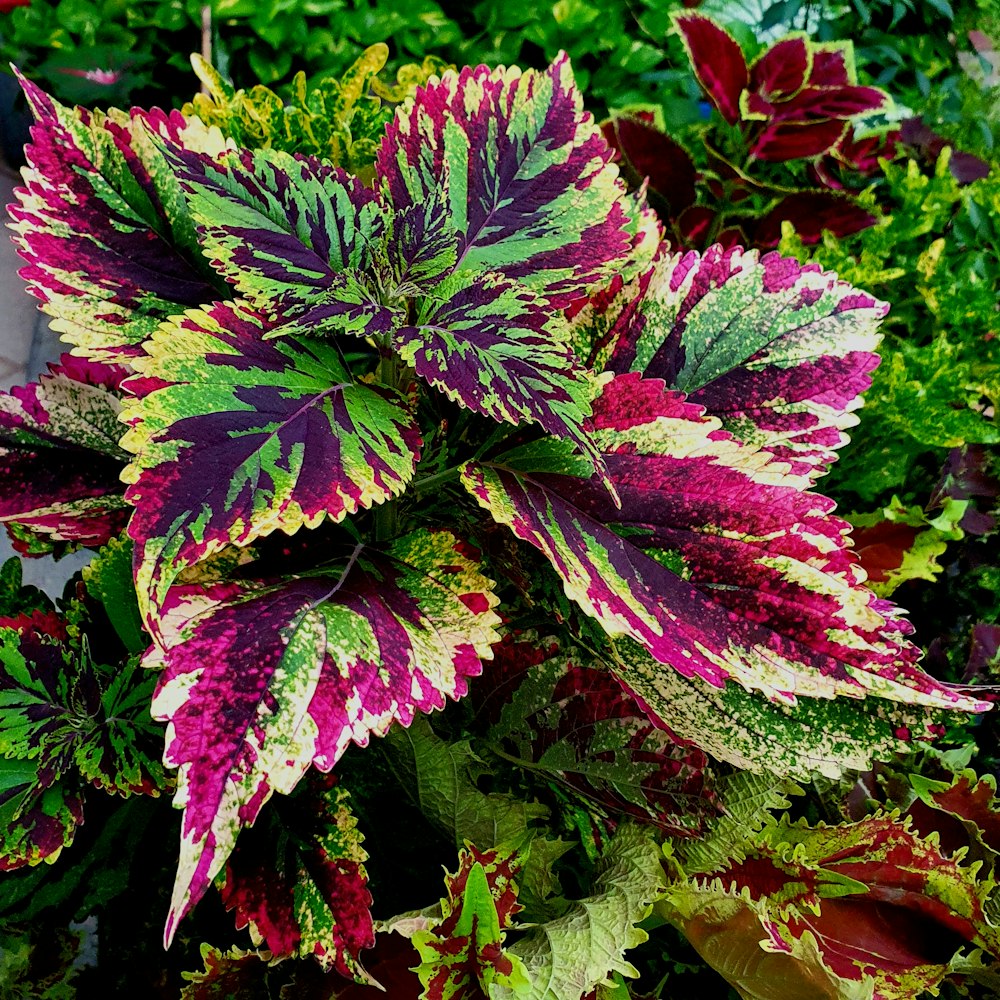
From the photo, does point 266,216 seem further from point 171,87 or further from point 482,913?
point 171,87

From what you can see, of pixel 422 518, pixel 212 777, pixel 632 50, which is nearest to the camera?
pixel 212 777

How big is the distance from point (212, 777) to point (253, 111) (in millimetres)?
463

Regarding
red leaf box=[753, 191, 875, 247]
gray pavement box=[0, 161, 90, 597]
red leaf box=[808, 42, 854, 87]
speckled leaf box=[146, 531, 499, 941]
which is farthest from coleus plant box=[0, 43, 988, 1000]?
gray pavement box=[0, 161, 90, 597]

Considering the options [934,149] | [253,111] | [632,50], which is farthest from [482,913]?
[632,50]

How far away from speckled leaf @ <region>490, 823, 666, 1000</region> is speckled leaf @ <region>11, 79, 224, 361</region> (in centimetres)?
40

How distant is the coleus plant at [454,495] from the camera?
1.30ft

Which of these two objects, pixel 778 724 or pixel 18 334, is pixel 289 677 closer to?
pixel 778 724

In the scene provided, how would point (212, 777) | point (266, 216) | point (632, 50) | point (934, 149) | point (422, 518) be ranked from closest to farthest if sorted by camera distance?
point (212, 777) < point (266, 216) < point (422, 518) < point (934, 149) < point (632, 50)

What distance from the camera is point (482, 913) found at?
19.5 inches

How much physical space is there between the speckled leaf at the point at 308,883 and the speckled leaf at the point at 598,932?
9 centimetres

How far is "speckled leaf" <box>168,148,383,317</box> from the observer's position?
449mm

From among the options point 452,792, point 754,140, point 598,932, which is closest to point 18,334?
point 754,140

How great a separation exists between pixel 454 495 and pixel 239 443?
0.18 metres

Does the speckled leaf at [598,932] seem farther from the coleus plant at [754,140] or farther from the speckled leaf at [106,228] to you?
the coleus plant at [754,140]
